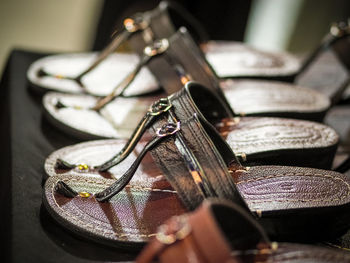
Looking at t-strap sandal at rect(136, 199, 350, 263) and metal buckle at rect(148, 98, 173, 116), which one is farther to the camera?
metal buckle at rect(148, 98, 173, 116)

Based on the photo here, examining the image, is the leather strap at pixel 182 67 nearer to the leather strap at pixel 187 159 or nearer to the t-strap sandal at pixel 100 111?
the t-strap sandal at pixel 100 111

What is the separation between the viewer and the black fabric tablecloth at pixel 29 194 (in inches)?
20.0

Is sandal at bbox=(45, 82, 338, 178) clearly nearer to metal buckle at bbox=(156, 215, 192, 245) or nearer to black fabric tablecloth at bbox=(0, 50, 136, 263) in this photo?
black fabric tablecloth at bbox=(0, 50, 136, 263)

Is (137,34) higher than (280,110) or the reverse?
higher

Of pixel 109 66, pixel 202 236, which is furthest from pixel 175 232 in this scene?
pixel 109 66

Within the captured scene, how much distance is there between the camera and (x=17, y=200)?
1.91 feet

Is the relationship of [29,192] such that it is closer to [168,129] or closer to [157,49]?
[168,129]

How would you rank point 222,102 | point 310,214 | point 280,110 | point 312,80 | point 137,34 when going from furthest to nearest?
point 312,80, point 137,34, point 280,110, point 222,102, point 310,214

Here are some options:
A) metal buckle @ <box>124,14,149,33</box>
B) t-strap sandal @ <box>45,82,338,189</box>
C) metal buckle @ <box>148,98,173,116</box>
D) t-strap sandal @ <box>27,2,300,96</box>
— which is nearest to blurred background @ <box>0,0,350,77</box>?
t-strap sandal @ <box>27,2,300,96</box>

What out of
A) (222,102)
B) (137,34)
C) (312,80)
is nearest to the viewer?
(222,102)

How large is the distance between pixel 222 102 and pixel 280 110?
0.17 m

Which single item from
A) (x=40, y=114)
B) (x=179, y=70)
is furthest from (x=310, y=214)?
(x=40, y=114)

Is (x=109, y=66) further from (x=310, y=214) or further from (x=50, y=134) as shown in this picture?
(x=310, y=214)

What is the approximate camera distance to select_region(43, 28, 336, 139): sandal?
837 mm
